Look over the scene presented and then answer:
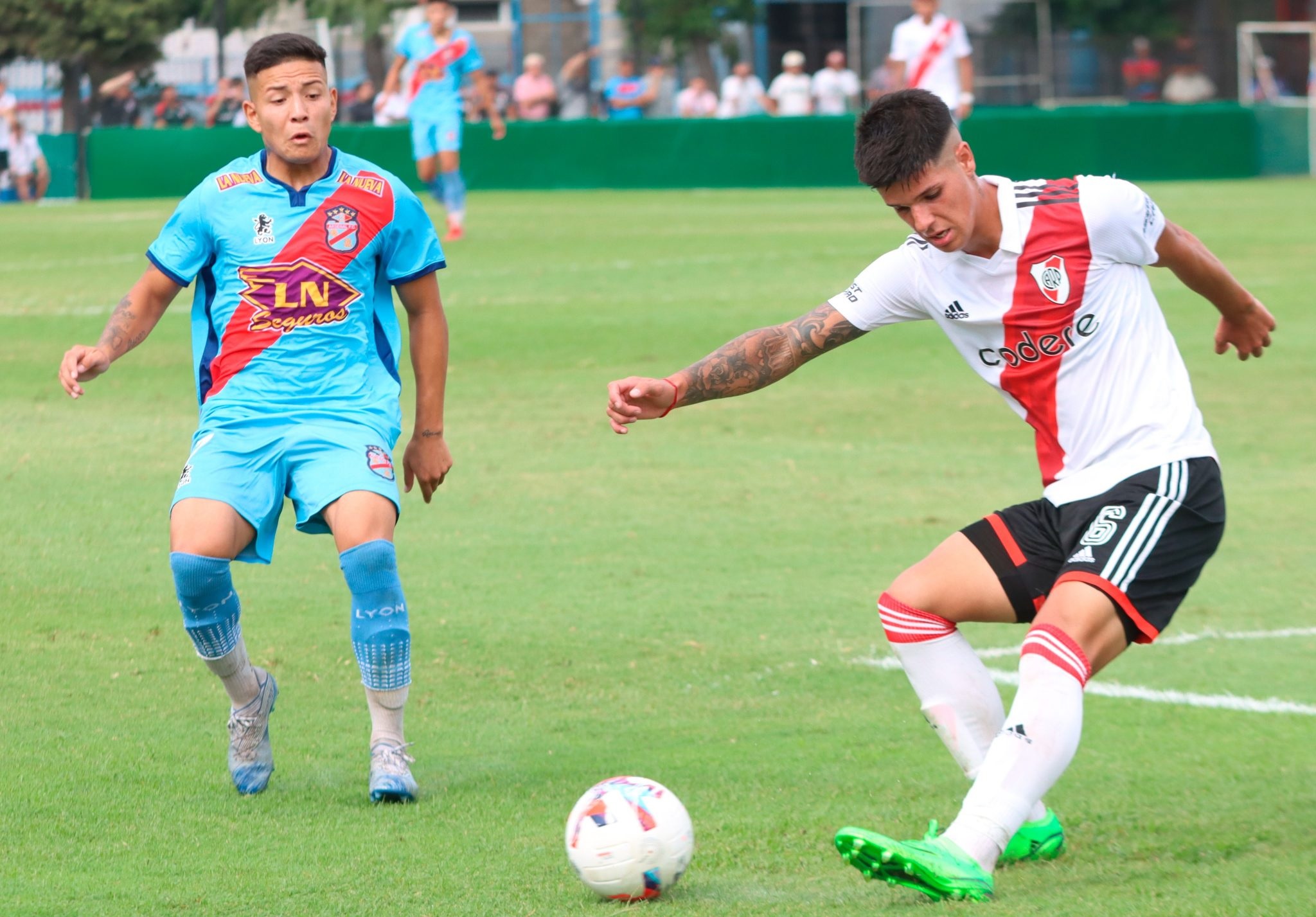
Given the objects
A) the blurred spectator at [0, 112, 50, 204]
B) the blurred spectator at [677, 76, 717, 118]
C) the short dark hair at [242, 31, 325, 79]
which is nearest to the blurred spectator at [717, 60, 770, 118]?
the blurred spectator at [677, 76, 717, 118]

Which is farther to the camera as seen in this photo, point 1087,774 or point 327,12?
point 327,12

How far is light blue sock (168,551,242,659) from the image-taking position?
4.99 meters

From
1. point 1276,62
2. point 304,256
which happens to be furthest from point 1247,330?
point 1276,62

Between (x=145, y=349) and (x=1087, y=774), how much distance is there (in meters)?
10.4

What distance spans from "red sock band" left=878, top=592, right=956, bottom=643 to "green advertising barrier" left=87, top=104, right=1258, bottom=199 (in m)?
28.6

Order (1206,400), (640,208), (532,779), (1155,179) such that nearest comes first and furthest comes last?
(532,779) < (1206,400) < (640,208) < (1155,179)

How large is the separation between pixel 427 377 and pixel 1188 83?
37088mm

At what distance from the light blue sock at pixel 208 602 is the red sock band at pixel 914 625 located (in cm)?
177

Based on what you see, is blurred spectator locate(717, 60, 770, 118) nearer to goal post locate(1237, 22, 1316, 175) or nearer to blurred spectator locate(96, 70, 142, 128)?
goal post locate(1237, 22, 1316, 175)

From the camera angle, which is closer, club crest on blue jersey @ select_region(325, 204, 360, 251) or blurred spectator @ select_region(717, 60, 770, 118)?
club crest on blue jersey @ select_region(325, 204, 360, 251)

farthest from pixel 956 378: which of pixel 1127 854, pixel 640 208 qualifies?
pixel 640 208

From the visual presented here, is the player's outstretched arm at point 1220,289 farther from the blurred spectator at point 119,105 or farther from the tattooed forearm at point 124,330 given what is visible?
the blurred spectator at point 119,105

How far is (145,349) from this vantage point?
1433 cm

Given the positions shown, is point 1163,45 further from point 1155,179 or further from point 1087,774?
point 1087,774
